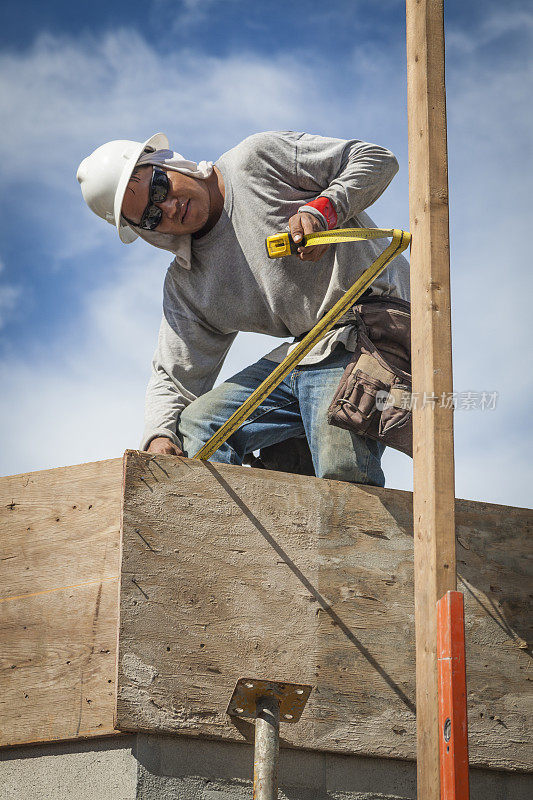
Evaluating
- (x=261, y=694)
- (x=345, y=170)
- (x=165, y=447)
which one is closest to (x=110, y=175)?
(x=345, y=170)

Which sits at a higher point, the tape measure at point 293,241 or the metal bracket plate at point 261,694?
the tape measure at point 293,241

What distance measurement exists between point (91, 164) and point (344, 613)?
2341 millimetres

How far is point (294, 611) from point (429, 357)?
3.94 feet

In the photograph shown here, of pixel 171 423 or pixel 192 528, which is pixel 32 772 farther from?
pixel 171 423

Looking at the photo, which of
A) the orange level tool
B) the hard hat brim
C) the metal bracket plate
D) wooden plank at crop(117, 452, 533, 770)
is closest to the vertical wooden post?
the orange level tool

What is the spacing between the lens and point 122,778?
3209 millimetres

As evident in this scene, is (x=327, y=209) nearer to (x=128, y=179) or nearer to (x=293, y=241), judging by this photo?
Answer: (x=293, y=241)

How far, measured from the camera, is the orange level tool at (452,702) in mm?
2410

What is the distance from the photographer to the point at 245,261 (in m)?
4.37

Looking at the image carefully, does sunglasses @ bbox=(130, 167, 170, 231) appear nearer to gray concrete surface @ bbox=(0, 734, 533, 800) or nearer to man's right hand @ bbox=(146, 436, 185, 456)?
man's right hand @ bbox=(146, 436, 185, 456)

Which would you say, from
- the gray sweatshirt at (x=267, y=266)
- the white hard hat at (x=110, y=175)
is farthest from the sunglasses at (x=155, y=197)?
the gray sweatshirt at (x=267, y=266)

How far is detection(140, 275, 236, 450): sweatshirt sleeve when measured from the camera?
14.8 feet

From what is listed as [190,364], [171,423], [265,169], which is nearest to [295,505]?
[171,423]

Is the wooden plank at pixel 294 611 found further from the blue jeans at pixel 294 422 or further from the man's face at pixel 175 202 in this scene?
the man's face at pixel 175 202
